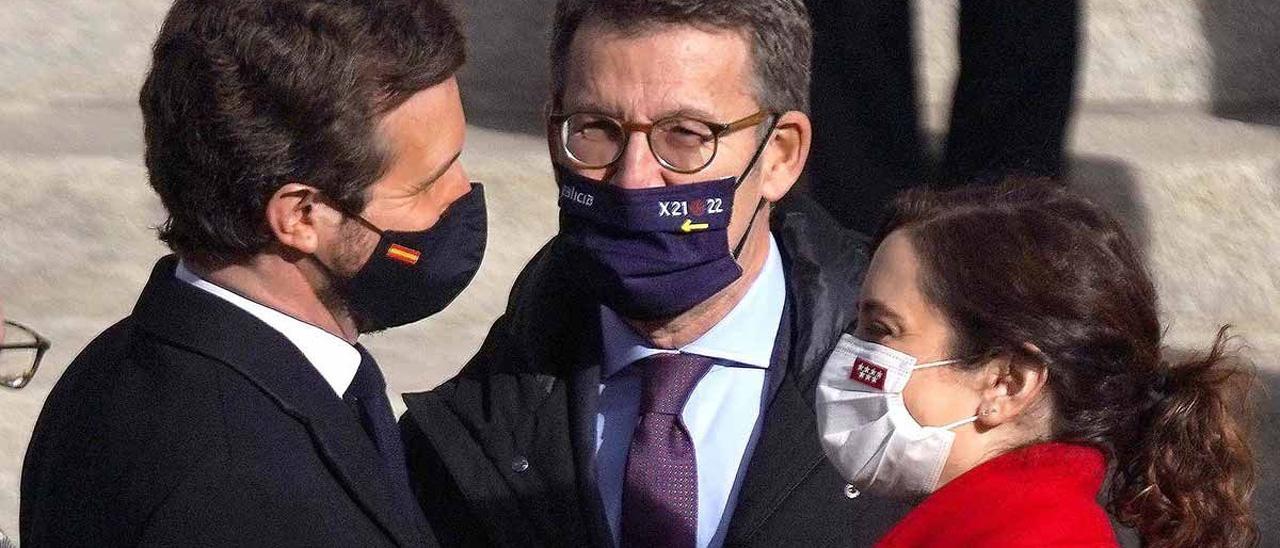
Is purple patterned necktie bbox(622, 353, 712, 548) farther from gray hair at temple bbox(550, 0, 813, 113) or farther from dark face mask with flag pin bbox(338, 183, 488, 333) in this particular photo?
gray hair at temple bbox(550, 0, 813, 113)

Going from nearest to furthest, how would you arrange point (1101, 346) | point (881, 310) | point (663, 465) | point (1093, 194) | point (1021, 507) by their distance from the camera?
1. point (1021, 507)
2. point (1101, 346)
3. point (881, 310)
4. point (663, 465)
5. point (1093, 194)

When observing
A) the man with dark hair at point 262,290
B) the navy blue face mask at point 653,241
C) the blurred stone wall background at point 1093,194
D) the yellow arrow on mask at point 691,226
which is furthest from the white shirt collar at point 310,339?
the blurred stone wall background at point 1093,194

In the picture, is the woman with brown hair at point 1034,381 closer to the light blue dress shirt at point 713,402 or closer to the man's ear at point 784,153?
the light blue dress shirt at point 713,402

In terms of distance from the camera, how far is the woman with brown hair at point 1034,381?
205cm

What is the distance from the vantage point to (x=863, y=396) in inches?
87.5

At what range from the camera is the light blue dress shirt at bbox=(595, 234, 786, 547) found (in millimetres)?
2486

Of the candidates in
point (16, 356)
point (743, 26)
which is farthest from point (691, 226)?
point (16, 356)

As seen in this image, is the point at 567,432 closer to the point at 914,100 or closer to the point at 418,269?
the point at 418,269

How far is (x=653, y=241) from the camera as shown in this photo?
2.56 m

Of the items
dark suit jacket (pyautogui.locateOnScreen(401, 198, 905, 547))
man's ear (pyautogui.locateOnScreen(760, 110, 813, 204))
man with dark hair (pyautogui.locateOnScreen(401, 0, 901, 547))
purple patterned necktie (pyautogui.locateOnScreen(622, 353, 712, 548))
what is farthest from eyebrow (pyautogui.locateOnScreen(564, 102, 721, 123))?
purple patterned necktie (pyautogui.locateOnScreen(622, 353, 712, 548))

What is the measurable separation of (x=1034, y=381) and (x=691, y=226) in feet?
2.19

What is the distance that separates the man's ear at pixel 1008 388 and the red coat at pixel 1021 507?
0.05m

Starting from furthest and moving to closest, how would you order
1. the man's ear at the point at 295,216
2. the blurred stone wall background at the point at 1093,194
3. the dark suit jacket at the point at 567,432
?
the blurred stone wall background at the point at 1093,194 → the dark suit jacket at the point at 567,432 → the man's ear at the point at 295,216

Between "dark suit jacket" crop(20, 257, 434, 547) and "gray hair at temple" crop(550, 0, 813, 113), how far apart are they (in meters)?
0.74
